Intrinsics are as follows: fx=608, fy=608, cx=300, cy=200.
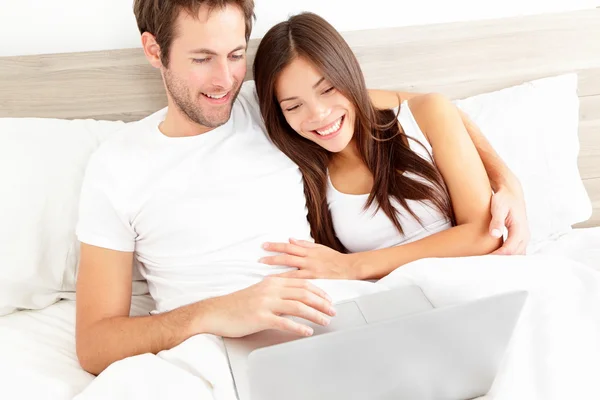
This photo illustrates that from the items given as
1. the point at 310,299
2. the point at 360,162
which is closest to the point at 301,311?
the point at 310,299

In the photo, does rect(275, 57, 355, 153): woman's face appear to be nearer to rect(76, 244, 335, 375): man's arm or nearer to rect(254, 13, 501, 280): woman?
rect(254, 13, 501, 280): woman

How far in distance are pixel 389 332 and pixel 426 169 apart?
0.68 m

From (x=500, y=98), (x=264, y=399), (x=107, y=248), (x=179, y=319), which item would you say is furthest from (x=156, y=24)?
(x=500, y=98)

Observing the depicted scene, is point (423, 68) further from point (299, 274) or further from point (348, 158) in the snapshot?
point (299, 274)

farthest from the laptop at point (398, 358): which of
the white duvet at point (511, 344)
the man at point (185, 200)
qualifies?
the man at point (185, 200)

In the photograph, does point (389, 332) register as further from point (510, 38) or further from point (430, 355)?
point (510, 38)

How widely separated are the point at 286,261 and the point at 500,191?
0.52m

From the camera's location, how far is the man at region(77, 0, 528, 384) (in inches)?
48.5

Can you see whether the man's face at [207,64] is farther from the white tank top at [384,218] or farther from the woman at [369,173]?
the white tank top at [384,218]

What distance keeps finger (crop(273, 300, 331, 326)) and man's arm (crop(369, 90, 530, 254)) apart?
0.52m

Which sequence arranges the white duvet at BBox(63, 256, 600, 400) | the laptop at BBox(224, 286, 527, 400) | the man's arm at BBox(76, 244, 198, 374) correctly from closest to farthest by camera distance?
the laptop at BBox(224, 286, 527, 400) < the white duvet at BBox(63, 256, 600, 400) < the man's arm at BBox(76, 244, 198, 374)

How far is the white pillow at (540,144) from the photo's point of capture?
159 centimetres

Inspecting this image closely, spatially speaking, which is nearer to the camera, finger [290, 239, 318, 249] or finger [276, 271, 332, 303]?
finger [276, 271, 332, 303]

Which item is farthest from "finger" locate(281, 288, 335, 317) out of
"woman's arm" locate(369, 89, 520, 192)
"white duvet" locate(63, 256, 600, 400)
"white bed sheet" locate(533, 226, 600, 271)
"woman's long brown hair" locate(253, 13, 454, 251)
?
"white bed sheet" locate(533, 226, 600, 271)
